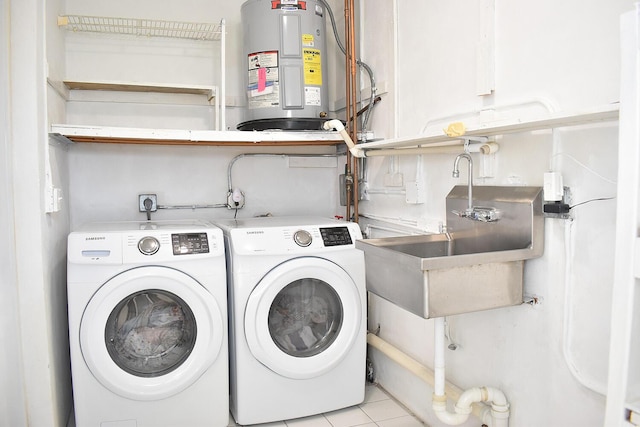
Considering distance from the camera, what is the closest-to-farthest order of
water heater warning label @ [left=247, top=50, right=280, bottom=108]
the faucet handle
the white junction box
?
the faucet handle → the white junction box → water heater warning label @ [left=247, top=50, right=280, bottom=108]

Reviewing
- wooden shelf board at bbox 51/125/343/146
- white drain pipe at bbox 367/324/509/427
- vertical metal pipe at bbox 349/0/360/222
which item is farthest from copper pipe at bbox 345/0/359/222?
white drain pipe at bbox 367/324/509/427

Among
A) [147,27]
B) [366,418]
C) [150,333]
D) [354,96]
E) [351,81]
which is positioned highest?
[147,27]

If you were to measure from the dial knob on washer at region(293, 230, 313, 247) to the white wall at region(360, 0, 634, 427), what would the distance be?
0.56m

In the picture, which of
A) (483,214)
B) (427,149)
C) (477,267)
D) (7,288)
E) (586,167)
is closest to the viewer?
(586,167)

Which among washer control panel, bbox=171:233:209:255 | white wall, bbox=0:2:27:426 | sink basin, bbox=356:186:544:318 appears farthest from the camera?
washer control panel, bbox=171:233:209:255

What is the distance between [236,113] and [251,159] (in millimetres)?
312

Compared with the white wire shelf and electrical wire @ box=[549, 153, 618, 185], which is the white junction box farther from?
the white wire shelf

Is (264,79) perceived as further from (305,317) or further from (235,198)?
(305,317)

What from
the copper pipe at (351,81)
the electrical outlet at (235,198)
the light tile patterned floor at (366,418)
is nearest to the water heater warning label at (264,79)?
the copper pipe at (351,81)

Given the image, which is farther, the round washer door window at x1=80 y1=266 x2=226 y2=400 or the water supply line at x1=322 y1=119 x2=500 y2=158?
the round washer door window at x1=80 y1=266 x2=226 y2=400

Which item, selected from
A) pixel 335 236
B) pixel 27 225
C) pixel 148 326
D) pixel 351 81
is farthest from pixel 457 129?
pixel 27 225

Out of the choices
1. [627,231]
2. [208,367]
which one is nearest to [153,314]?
[208,367]

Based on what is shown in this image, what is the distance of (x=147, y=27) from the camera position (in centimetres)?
294

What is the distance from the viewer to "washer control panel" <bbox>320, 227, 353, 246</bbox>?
8.46 feet
